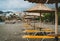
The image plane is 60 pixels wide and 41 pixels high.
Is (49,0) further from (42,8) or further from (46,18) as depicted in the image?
(46,18)

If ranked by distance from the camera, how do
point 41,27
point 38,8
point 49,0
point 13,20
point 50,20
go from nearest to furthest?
1. point 49,0
2. point 38,8
3. point 41,27
4. point 50,20
5. point 13,20

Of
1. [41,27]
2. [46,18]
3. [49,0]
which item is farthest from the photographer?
[46,18]

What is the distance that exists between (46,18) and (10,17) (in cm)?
5149

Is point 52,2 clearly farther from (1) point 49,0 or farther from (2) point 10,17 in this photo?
(2) point 10,17

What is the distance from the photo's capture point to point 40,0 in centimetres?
1175

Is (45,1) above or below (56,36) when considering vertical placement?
above

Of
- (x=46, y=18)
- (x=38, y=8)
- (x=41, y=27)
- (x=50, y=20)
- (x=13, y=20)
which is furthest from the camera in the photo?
(x=13, y=20)

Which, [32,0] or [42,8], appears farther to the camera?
[42,8]

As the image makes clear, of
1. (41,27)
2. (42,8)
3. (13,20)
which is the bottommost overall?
(13,20)

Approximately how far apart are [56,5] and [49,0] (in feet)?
1.57

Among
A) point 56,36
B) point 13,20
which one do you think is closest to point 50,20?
point 13,20

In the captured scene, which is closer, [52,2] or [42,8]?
[52,2]

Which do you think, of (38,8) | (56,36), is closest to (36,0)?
(56,36)

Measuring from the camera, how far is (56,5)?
11.8 metres
